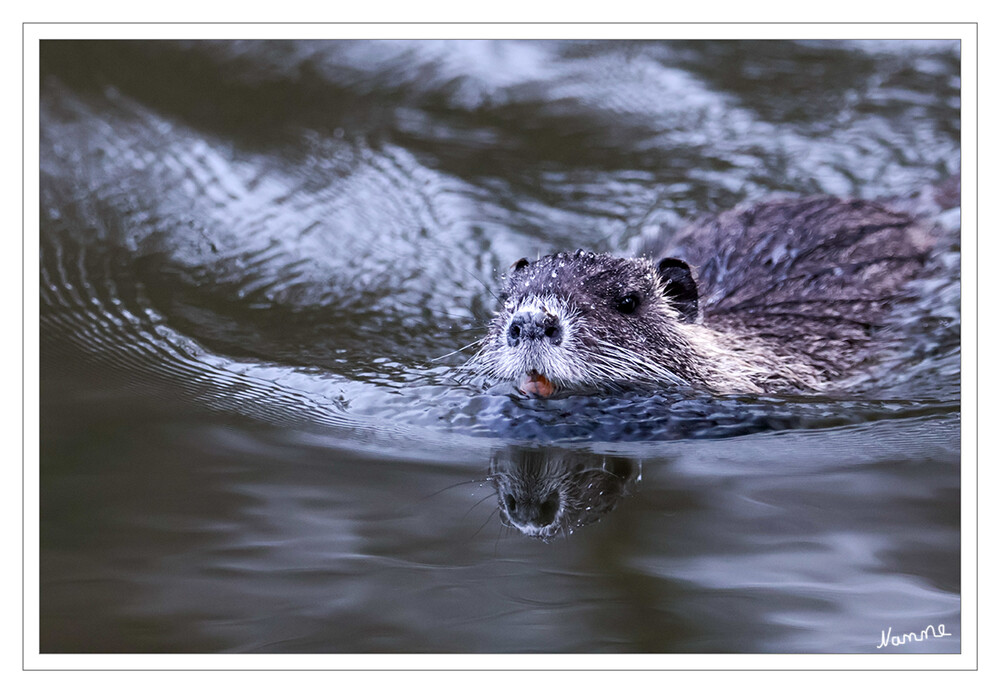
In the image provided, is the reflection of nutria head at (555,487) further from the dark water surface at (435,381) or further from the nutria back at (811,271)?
the nutria back at (811,271)

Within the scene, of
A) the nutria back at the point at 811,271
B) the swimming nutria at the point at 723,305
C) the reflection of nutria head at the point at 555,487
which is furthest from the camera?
the nutria back at the point at 811,271

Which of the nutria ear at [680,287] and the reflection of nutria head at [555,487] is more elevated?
the nutria ear at [680,287]

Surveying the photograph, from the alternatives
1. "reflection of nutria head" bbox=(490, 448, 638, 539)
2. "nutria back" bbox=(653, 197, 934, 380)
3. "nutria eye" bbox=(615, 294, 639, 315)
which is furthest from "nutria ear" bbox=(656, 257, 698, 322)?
"reflection of nutria head" bbox=(490, 448, 638, 539)

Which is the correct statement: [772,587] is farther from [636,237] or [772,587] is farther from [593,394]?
[636,237]
